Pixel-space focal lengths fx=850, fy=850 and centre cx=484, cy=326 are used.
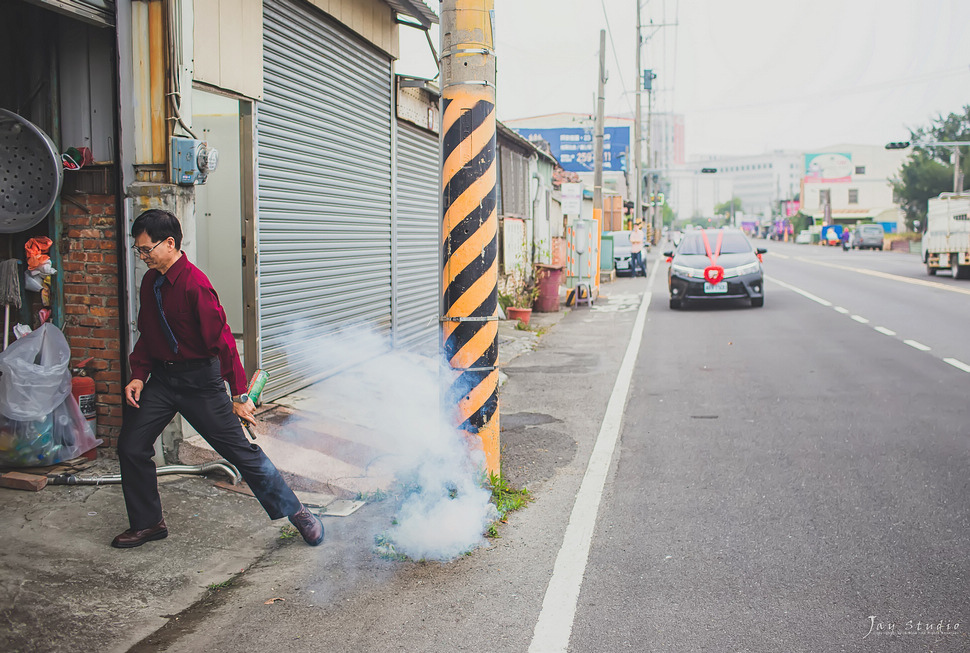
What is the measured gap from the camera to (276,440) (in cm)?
635

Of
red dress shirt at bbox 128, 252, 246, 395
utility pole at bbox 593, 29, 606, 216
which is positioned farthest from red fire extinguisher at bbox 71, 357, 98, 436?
utility pole at bbox 593, 29, 606, 216

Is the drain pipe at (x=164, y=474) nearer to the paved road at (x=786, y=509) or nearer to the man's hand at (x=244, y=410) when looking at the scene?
the man's hand at (x=244, y=410)

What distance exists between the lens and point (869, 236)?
196ft

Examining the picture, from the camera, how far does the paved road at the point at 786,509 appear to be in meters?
3.65

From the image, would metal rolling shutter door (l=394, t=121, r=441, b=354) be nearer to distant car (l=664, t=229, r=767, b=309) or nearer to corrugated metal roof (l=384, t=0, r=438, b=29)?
corrugated metal roof (l=384, t=0, r=438, b=29)

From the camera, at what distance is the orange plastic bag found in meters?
5.71

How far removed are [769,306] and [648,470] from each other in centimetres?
1318

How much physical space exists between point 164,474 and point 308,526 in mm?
1501

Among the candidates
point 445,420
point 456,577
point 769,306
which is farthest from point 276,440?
point 769,306

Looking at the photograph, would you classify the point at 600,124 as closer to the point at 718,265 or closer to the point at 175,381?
the point at 718,265

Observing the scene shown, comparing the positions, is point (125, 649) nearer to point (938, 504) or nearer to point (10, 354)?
point (10, 354)

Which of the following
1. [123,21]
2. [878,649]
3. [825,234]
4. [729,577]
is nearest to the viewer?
[878,649]

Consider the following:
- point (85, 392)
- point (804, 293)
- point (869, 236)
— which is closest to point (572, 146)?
point (869, 236)

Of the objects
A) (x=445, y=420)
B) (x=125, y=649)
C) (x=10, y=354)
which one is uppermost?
(x=10, y=354)
